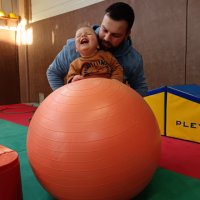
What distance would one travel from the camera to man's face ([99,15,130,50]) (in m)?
1.64

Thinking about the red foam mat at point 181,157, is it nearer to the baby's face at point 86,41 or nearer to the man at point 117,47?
the man at point 117,47

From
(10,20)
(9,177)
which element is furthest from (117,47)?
(10,20)

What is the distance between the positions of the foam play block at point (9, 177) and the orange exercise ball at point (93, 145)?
0.32ft

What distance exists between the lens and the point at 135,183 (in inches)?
44.9

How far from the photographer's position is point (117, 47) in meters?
1.85

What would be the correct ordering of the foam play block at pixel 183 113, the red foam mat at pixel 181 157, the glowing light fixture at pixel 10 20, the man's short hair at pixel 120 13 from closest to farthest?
1. the man's short hair at pixel 120 13
2. the red foam mat at pixel 181 157
3. the foam play block at pixel 183 113
4. the glowing light fixture at pixel 10 20

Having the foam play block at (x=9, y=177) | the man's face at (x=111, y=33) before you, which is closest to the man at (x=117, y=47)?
the man's face at (x=111, y=33)

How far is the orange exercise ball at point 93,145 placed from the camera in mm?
1061

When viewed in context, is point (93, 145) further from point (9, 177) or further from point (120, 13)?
point (120, 13)

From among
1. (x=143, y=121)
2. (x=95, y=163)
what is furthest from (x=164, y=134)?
(x=95, y=163)

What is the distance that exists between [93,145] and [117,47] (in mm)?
997

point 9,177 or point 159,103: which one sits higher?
point 159,103

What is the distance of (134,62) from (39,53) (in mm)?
3213

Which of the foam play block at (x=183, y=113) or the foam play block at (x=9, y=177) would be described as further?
the foam play block at (x=183, y=113)
